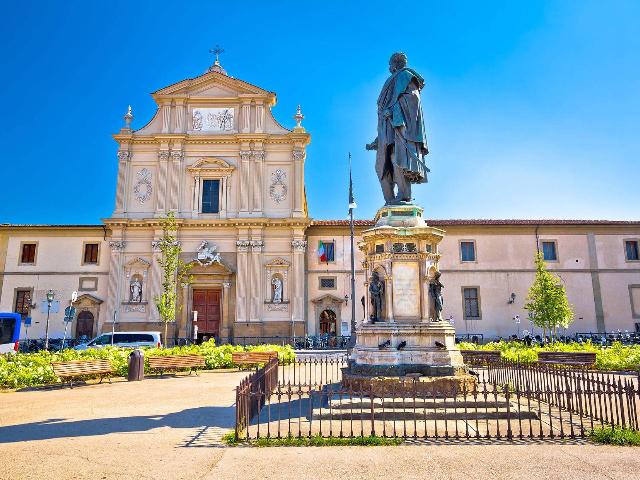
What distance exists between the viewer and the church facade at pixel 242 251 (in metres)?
31.3

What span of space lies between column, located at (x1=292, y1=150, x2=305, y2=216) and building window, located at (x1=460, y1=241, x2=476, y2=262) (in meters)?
11.7

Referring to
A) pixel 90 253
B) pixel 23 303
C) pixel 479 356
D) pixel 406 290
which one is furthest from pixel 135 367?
pixel 23 303

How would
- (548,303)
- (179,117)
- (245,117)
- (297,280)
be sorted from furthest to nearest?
(179,117) → (245,117) → (297,280) → (548,303)

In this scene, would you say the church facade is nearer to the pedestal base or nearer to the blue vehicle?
the blue vehicle

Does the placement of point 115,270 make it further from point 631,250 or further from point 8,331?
point 631,250

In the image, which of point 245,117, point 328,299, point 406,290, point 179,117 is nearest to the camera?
point 406,290

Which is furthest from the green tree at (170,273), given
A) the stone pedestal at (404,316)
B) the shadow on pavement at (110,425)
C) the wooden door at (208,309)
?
the stone pedestal at (404,316)

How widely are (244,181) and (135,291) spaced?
10222 mm

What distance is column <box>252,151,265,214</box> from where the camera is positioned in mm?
32188

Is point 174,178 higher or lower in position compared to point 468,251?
higher

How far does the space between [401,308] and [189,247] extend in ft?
79.6

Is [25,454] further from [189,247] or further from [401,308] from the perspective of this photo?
[189,247]

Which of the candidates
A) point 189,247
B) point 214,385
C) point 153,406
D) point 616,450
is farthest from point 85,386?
point 189,247

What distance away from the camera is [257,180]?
32.6m
